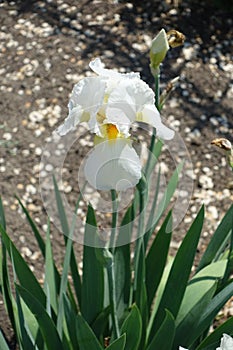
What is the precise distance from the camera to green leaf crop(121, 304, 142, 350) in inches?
62.3

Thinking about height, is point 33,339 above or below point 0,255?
below

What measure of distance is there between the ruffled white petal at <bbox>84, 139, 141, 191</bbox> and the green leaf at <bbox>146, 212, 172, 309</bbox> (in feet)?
1.96

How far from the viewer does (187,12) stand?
3.81 metres

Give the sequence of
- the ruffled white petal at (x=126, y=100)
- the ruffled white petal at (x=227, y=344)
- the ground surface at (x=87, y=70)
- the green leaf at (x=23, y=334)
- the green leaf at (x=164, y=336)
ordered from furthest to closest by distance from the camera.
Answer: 1. the ground surface at (x=87, y=70)
2. the green leaf at (x=23, y=334)
3. the green leaf at (x=164, y=336)
4. the ruffled white petal at (x=126, y=100)
5. the ruffled white petal at (x=227, y=344)

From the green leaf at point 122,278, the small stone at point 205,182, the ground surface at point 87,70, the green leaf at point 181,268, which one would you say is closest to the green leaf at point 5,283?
the green leaf at point 122,278

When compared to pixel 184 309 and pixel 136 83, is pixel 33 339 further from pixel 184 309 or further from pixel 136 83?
pixel 136 83

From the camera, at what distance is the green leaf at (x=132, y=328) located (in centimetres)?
158

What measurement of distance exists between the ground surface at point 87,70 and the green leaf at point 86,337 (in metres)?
1.12

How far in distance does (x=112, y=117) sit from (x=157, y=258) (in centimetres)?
78

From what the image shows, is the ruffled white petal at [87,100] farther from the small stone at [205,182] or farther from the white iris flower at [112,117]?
the small stone at [205,182]

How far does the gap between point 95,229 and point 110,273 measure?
0.67 ft

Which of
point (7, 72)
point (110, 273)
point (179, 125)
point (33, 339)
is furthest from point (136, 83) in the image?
point (7, 72)

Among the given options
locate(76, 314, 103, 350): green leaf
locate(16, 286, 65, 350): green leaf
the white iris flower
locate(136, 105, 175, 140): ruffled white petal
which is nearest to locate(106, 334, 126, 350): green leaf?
locate(76, 314, 103, 350): green leaf

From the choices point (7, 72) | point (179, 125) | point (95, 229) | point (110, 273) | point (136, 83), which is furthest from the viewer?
point (7, 72)
